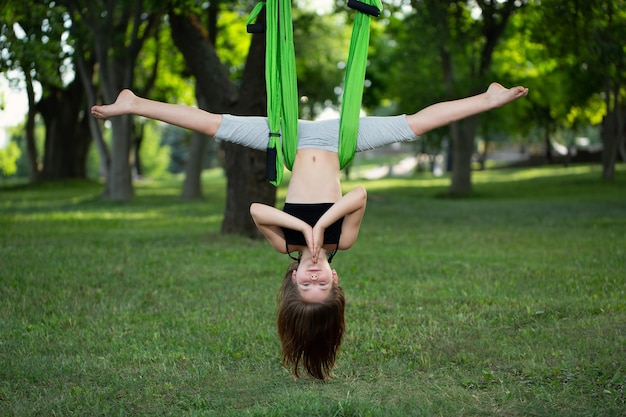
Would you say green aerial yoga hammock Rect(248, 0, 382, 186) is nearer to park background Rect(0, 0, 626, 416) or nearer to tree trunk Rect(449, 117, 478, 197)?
park background Rect(0, 0, 626, 416)

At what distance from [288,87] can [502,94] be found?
4.89ft

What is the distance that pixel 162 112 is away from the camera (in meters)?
5.48

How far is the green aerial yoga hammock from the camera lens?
18.2 ft

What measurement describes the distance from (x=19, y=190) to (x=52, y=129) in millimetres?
3630

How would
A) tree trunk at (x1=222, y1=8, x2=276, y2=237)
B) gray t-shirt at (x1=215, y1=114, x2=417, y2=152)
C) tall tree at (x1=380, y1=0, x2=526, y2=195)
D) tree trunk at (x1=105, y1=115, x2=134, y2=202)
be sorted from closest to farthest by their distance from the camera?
gray t-shirt at (x1=215, y1=114, x2=417, y2=152), tree trunk at (x1=222, y1=8, x2=276, y2=237), tall tree at (x1=380, y1=0, x2=526, y2=195), tree trunk at (x1=105, y1=115, x2=134, y2=202)

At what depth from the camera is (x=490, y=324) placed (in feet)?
24.6

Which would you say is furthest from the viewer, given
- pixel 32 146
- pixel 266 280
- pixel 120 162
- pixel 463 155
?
pixel 32 146

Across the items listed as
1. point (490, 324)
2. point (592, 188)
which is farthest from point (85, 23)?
point (592, 188)

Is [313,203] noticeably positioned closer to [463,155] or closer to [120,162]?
[120,162]

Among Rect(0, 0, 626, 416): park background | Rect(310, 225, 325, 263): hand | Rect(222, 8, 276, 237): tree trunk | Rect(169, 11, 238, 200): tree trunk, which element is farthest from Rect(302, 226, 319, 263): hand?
Rect(169, 11, 238, 200): tree trunk

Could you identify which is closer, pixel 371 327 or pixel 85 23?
pixel 371 327

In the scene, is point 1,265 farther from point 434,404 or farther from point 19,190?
point 19,190

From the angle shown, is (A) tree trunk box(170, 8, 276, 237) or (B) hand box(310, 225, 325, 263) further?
(A) tree trunk box(170, 8, 276, 237)

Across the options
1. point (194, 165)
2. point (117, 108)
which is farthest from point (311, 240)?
point (194, 165)
